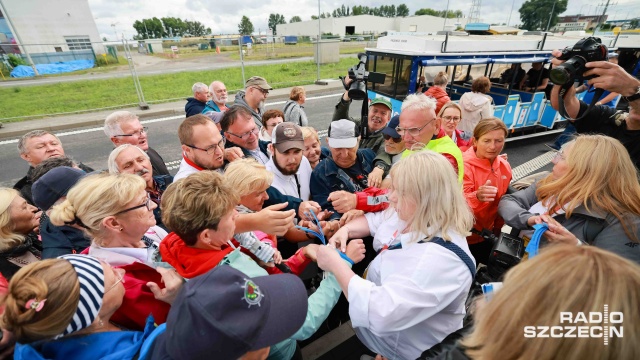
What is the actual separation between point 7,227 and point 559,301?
323cm

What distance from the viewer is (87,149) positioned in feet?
25.6

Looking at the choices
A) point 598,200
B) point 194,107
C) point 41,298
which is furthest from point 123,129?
point 598,200

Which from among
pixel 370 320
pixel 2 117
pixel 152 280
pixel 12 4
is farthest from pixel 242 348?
pixel 12 4

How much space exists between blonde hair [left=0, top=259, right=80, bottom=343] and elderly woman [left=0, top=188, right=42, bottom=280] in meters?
1.37

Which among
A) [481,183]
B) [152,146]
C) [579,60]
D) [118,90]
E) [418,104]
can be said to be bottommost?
[152,146]

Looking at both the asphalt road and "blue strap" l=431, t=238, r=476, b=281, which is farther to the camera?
the asphalt road

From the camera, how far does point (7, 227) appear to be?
210 cm

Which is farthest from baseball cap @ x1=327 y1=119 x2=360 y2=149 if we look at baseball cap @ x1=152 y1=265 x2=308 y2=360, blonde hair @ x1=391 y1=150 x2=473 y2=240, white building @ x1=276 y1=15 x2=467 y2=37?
Answer: white building @ x1=276 y1=15 x2=467 y2=37

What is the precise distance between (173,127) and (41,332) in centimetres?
951

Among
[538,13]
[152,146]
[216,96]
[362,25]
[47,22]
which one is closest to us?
[216,96]

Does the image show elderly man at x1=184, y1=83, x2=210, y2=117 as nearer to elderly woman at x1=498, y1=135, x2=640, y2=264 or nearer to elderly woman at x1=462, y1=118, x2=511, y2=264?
elderly woman at x1=462, y1=118, x2=511, y2=264

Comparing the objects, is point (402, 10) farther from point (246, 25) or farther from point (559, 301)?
point (559, 301)

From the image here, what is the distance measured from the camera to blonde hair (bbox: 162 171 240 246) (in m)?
1.49

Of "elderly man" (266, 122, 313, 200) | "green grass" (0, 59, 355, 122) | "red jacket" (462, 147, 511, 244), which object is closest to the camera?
"elderly man" (266, 122, 313, 200)
